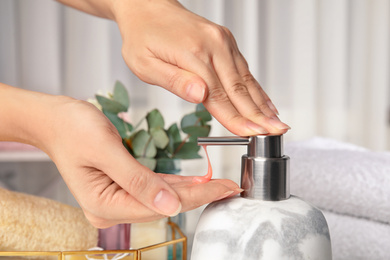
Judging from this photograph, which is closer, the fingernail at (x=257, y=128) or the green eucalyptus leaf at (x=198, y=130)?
the fingernail at (x=257, y=128)

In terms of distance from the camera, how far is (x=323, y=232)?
26 cm

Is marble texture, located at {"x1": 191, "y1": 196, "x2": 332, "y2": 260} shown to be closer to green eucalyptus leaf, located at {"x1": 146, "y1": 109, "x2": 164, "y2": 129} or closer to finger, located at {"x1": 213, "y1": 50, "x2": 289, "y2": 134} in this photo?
finger, located at {"x1": 213, "y1": 50, "x2": 289, "y2": 134}

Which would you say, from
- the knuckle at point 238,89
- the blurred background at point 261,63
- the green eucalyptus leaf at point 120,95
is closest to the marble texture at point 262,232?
the knuckle at point 238,89

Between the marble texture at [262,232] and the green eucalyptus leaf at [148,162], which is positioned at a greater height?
the green eucalyptus leaf at [148,162]

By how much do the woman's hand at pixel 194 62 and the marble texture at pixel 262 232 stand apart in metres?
0.06

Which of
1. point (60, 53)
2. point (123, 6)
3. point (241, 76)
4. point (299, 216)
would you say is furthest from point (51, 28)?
point (299, 216)

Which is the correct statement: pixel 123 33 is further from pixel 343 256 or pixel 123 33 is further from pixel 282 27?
pixel 282 27

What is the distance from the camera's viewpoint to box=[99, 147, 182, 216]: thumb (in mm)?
272

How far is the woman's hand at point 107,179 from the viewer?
0.28m

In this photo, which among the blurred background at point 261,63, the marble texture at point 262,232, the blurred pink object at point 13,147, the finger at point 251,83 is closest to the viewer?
the marble texture at point 262,232

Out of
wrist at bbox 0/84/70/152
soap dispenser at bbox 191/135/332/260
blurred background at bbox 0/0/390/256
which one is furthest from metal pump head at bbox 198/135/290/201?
blurred background at bbox 0/0/390/256

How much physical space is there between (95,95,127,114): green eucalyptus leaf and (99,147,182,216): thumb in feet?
0.50

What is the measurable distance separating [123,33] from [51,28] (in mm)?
556

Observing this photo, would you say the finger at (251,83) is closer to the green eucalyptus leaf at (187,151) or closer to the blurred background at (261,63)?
the green eucalyptus leaf at (187,151)
